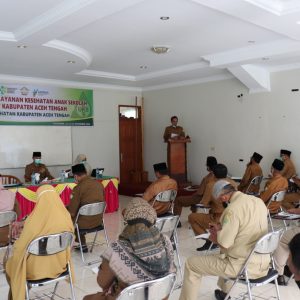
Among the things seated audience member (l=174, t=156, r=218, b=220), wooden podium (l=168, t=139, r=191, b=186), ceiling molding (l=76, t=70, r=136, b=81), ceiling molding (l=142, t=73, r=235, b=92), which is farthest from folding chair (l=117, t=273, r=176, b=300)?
ceiling molding (l=142, t=73, r=235, b=92)

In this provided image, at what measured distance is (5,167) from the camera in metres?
8.30

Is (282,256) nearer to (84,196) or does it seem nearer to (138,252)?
(138,252)

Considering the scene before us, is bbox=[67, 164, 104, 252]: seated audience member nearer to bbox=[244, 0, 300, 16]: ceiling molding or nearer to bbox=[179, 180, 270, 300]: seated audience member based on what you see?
bbox=[179, 180, 270, 300]: seated audience member

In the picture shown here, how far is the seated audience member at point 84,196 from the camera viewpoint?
15.0 ft

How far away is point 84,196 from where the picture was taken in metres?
4.60

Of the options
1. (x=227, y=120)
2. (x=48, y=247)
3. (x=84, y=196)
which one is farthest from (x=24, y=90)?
(x=48, y=247)

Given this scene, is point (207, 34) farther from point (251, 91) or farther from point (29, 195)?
point (29, 195)

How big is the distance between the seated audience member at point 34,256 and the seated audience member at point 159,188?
242 centimetres

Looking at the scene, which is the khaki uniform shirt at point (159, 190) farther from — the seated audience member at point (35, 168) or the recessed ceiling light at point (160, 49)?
the seated audience member at point (35, 168)

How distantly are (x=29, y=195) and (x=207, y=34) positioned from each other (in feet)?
12.1

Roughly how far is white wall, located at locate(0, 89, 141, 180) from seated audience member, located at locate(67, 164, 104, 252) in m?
4.74

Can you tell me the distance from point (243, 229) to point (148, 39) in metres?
3.79

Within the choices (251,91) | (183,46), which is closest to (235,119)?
(251,91)

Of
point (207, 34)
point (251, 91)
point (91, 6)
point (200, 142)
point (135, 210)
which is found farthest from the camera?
point (200, 142)
